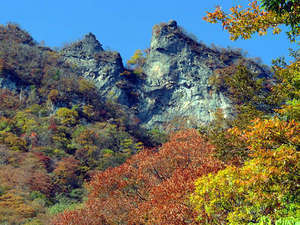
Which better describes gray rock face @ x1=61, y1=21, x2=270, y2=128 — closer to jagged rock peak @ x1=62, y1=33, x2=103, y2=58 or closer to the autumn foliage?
jagged rock peak @ x1=62, y1=33, x2=103, y2=58

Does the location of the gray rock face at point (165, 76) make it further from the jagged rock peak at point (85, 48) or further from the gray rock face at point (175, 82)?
the jagged rock peak at point (85, 48)

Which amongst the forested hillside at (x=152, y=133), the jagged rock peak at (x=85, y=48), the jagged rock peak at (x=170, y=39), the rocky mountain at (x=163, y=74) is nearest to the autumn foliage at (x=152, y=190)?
the forested hillside at (x=152, y=133)

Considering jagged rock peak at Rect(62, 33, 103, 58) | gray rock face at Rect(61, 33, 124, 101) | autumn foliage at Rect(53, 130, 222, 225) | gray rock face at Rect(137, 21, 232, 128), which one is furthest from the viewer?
jagged rock peak at Rect(62, 33, 103, 58)

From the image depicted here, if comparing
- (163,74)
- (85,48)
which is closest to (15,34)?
(85,48)

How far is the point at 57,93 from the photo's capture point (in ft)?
200

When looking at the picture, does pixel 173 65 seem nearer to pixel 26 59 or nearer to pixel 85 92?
pixel 85 92

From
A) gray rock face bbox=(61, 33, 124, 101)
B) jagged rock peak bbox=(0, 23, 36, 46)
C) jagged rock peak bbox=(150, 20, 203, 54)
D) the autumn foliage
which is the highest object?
jagged rock peak bbox=(150, 20, 203, 54)

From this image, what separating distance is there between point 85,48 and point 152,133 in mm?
32092

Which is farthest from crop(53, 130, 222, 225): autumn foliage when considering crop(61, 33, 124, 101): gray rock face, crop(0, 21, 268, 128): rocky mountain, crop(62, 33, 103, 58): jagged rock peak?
crop(62, 33, 103, 58): jagged rock peak

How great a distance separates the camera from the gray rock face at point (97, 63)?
76062 mm

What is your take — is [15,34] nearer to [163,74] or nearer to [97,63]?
[97,63]

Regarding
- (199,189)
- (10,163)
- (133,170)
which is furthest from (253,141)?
(10,163)

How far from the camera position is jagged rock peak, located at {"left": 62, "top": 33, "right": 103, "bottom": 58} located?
8281 cm

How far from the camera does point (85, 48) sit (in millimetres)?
84250
